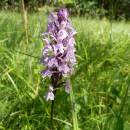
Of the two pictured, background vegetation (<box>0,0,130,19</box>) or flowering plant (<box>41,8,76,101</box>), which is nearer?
flowering plant (<box>41,8,76,101</box>)

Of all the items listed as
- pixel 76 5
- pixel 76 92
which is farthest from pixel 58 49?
pixel 76 5

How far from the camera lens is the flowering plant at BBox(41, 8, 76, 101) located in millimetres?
1916

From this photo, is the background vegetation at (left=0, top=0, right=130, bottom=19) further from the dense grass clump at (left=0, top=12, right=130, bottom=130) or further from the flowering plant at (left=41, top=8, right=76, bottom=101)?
the dense grass clump at (left=0, top=12, right=130, bottom=130)

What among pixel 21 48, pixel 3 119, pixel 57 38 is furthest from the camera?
pixel 21 48

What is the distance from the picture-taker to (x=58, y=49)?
6.37 ft

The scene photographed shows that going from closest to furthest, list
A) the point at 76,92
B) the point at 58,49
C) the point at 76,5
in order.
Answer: the point at 58,49 < the point at 76,92 < the point at 76,5

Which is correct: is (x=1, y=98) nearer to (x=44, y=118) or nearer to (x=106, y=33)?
(x=44, y=118)

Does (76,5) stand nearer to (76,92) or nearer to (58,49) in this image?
(76,92)

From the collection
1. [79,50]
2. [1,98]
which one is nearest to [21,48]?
[79,50]

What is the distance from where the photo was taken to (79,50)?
3590mm

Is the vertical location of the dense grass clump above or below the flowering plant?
below

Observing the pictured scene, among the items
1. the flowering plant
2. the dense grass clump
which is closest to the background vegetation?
the flowering plant

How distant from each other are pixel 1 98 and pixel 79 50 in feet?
3.15

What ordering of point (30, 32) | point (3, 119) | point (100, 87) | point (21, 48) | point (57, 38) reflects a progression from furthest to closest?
point (30, 32) < point (21, 48) < point (100, 87) < point (3, 119) < point (57, 38)
